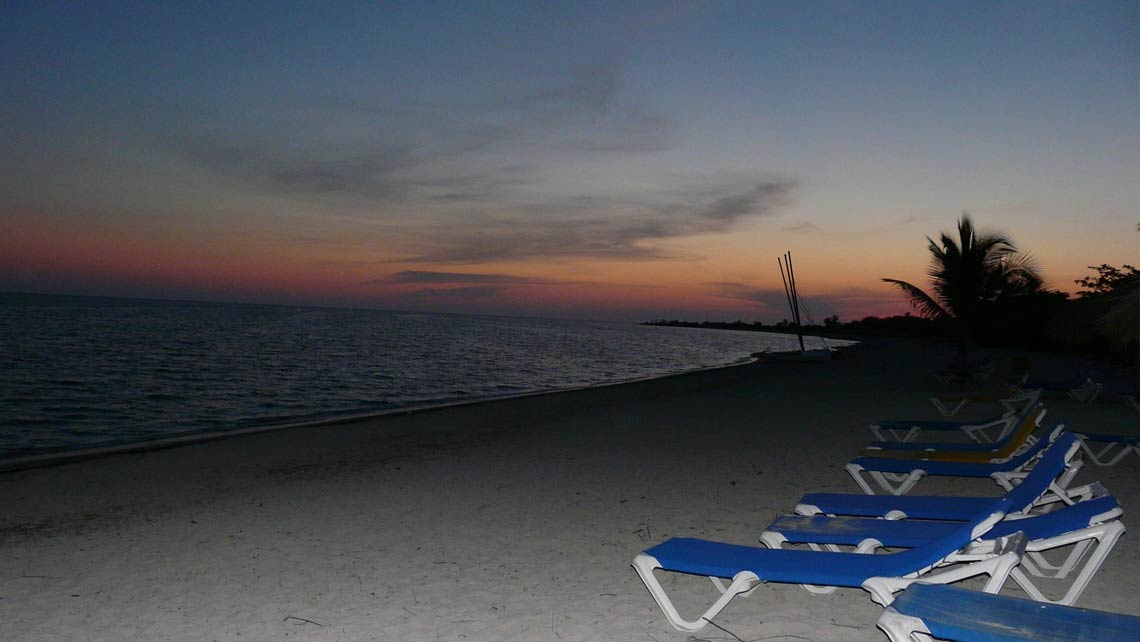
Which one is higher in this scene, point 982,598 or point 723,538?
point 982,598

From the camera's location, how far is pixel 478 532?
5.68 metres

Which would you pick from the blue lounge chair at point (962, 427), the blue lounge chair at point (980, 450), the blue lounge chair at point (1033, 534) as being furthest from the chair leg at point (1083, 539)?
the blue lounge chair at point (962, 427)

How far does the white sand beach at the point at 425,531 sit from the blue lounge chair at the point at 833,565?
40cm

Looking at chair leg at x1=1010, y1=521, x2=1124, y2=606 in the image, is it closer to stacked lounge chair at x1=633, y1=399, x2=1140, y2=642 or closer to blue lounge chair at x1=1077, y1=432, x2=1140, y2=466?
stacked lounge chair at x1=633, y1=399, x2=1140, y2=642

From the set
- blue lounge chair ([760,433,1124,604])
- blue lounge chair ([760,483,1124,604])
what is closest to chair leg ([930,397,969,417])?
blue lounge chair ([760,433,1124,604])

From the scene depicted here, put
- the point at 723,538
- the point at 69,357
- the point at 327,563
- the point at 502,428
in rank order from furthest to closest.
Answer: the point at 69,357, the point at 502,428, the point at 723,538, the point at 327,563

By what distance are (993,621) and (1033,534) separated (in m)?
1.30

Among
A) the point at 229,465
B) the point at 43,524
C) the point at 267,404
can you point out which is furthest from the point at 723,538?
the point at 267,404

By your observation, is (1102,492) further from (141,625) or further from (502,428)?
(502,428)

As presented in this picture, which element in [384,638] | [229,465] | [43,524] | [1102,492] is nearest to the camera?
Answer: [384,638]

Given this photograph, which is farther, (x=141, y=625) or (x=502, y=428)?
(x=502, y=428)

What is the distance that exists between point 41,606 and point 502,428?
8410mm

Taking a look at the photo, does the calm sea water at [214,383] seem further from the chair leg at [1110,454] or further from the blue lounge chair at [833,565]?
the chair leg at [1110,454]

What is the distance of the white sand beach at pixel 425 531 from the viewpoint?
12.8ft
